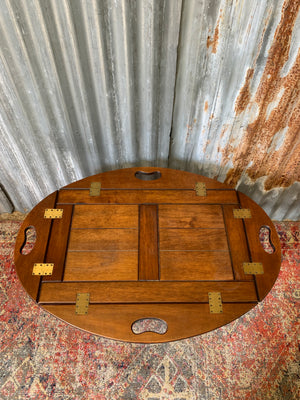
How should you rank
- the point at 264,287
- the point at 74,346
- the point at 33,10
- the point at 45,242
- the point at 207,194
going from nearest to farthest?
1. the point at 33,10
2. the point at 264,287
3. the point at 45,242
4. the point at 207,194
5. the point at 74,346

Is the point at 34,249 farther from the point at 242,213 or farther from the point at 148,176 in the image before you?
the point at 242,213

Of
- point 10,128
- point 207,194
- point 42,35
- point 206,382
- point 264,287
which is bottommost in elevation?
point 206,382

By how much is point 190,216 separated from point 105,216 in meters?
0.55

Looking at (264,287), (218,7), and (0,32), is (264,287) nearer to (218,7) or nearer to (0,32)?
(218,7)

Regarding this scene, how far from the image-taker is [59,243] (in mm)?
1826

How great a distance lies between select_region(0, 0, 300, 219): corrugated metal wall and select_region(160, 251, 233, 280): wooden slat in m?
0.86

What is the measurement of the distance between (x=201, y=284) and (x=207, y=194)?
631mm

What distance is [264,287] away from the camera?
5.57 feet

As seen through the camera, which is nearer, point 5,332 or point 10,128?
point 10,128

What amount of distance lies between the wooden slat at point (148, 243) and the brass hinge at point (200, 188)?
1.03 feet

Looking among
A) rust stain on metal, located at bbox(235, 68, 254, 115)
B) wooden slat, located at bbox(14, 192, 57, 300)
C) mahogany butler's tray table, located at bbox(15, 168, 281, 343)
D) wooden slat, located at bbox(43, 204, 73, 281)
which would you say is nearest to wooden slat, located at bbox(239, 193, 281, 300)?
mahogany butler's tray table, located at bbox(15, 168, 281, 343)

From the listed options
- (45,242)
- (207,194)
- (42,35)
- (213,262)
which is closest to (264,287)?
(213,262)

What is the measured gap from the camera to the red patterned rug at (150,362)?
207 centimetres

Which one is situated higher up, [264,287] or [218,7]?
[218,7]
